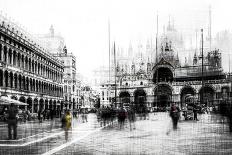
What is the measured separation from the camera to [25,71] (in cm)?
4378

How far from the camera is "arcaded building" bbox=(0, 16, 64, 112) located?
1486 inches

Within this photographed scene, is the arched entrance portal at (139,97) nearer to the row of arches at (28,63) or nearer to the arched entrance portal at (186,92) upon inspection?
the arched entrance portal at (186,92)

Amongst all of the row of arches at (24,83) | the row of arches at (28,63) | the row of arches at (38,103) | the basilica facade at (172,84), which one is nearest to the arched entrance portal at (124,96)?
the basilica facade at (172,84)

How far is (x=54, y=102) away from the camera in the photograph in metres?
59.7

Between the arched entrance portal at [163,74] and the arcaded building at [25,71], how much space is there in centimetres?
3098

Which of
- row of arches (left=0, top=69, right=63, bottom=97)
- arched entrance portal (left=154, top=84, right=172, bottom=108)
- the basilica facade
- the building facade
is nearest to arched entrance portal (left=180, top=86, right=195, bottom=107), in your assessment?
the basilica facade

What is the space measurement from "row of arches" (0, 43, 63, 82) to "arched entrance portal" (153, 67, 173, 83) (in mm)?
29041

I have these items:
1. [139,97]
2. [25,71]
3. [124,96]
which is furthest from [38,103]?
[124,96]

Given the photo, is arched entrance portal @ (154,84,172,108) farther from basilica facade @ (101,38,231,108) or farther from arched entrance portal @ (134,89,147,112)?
arched entrance portal @ (134,89,147,112)

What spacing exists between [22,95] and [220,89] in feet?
158

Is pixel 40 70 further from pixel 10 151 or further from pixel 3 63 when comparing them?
pixel 10 151

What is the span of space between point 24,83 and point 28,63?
3.22 m

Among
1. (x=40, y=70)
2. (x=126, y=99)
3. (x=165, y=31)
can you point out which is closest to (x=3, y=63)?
(x=40, y=70)

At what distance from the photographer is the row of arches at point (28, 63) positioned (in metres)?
38.0
